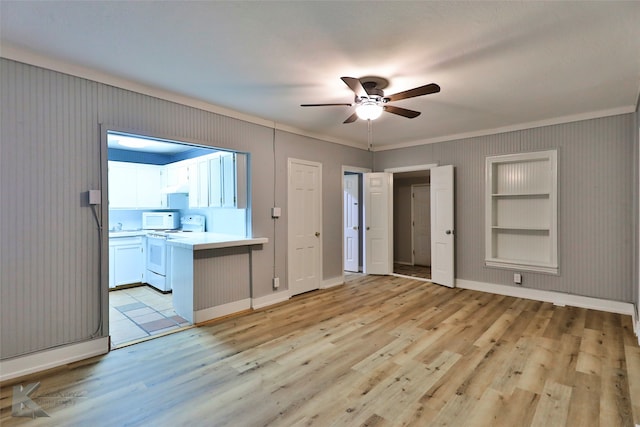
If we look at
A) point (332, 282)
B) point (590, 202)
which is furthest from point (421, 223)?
point (590, 202)

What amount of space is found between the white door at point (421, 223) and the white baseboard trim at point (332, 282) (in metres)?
2.78

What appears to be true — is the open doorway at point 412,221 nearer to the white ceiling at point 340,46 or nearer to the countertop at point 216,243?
the white ceiling at point 340,46

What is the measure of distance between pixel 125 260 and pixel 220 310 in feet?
8.06

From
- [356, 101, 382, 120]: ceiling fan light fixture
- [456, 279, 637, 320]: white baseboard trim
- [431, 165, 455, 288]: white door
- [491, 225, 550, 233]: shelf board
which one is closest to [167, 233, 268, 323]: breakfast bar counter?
[356, 101, 382, 120]: ceiling fan light fixture

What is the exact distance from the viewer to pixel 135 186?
19.0 feet

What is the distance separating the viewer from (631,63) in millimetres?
2682

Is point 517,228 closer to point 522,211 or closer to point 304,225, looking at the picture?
point 522,211

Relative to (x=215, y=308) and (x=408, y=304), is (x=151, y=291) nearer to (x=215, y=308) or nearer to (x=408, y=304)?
(x=215, y=308)

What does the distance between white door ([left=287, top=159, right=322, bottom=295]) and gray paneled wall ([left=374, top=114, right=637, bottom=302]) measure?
8.99 ft

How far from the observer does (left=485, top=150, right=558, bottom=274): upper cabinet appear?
14.5 feet

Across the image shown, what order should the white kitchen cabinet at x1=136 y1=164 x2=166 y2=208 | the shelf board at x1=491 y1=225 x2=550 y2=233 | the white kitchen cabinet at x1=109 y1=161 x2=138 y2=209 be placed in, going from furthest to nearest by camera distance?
the white kitchen cabinet at x1=136 y1=164 x2=166 y2=208
the white kitchen cabinet at x1=109 y1=161 x2=138 y2=209
the shelf board at x1=491 y1=225 x2=550 y2=233

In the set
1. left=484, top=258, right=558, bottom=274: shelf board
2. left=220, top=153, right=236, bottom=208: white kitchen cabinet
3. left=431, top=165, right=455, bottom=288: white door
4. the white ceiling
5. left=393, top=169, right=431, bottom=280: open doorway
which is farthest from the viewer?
left=393, top=169, right=431, bottom=280: open doorway

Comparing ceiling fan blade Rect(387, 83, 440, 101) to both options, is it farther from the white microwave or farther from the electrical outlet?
the white microwave

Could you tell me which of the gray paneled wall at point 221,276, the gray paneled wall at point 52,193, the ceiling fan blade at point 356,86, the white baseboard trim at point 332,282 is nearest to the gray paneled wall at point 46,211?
the gray paneled wall at point 52,193
